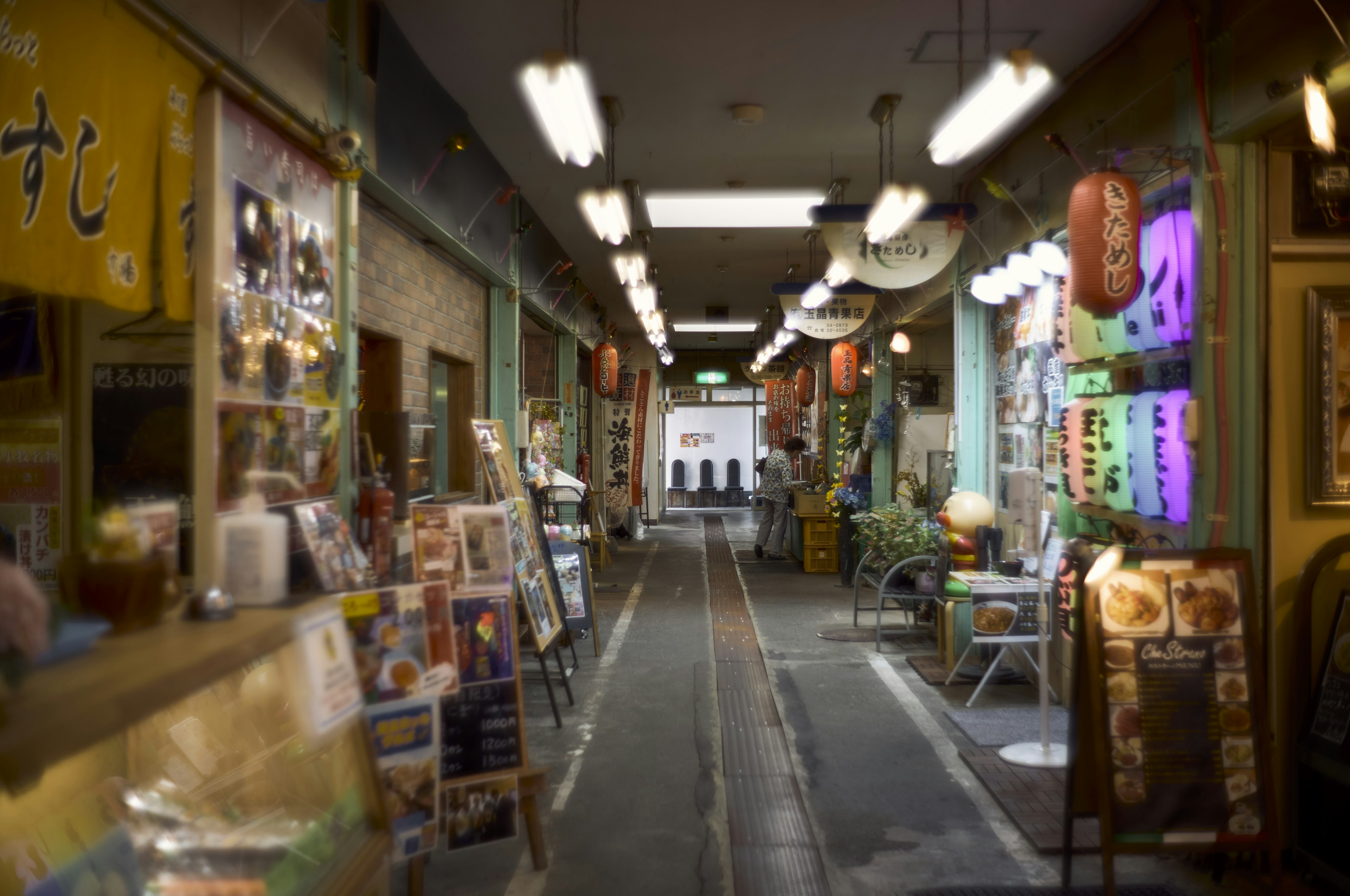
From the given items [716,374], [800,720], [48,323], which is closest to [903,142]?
[800,720]

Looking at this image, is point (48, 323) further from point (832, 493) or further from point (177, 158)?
point (832, 493)

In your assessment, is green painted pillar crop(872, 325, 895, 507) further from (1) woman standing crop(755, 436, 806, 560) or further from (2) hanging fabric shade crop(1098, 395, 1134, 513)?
(2) hanging fabric shade crop(1098, 395, 1134, 513)

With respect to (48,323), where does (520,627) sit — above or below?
below

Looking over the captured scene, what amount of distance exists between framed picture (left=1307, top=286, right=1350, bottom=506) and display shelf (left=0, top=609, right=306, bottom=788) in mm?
3530

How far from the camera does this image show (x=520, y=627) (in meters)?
5.96

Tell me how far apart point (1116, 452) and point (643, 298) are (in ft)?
15.0

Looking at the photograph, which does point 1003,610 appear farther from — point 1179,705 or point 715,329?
point 715,329

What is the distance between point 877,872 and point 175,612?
8.34 feet

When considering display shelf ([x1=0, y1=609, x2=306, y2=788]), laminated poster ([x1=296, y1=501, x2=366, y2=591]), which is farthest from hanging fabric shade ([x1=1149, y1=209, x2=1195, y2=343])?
display shelf ([x1=0, y1=609, x2=306, y2=788])

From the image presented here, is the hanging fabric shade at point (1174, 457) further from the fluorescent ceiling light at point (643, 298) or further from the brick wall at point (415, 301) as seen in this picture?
the fluorescent ceiling light at point (643, 298)

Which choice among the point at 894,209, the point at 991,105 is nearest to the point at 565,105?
the point at 991,105

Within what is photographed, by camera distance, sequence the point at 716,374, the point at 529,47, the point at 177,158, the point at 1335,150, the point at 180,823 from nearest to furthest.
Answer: the point at 180,823 < the point at 177,158 < the point at 1335,150 < the point at 529,47 < the point at 716,374

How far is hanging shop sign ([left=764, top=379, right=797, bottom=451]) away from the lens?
52.6 feet

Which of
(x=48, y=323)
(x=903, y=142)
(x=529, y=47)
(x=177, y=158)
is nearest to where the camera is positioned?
(x=177, y=158)
